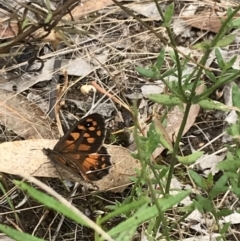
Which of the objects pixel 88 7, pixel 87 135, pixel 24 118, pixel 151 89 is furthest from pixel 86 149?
pixel 88 7

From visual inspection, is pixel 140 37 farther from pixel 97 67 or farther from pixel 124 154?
pixel 124 154

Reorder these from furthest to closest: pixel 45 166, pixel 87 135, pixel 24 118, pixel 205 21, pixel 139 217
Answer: pixel 205 21
pixel 24 118
pixel 45 166
pixel 87 135
pixel 139 217

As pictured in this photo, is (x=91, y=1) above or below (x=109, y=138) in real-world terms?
above

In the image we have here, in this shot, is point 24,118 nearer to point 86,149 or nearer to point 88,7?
point 86,149

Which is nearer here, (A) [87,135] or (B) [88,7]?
(A) [87,135]

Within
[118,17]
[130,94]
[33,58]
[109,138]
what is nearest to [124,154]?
[109,138]

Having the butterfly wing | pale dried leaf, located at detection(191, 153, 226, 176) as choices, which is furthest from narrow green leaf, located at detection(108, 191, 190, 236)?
pale dried leaf, located at detection(191, 153, 226, 176)
